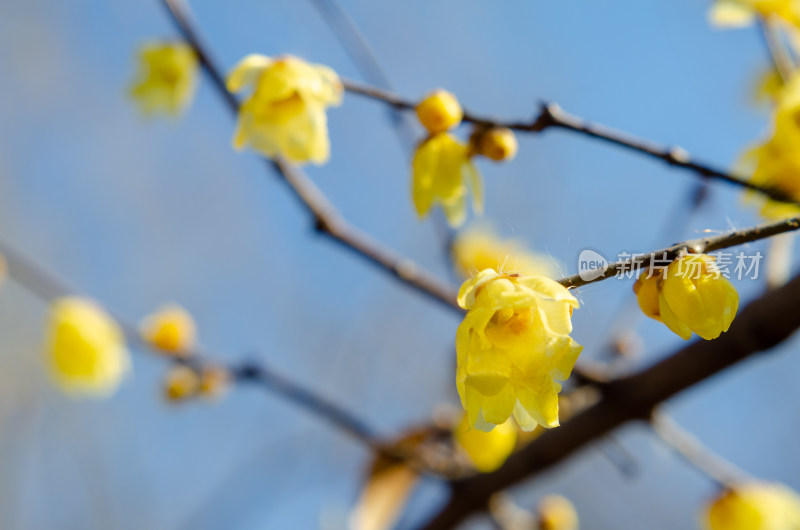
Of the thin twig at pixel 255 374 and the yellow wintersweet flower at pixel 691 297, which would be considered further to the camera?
the thin twig at pixel 255 374

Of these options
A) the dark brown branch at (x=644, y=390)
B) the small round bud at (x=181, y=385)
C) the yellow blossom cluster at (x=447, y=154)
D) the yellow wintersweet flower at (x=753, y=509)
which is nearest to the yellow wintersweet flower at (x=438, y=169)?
the yellow blossom cluster at (x=447, y=154)

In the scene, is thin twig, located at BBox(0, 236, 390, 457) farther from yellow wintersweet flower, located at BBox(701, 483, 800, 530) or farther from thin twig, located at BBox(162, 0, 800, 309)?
yellow wintersweet flower, located at BBox(701, 483, 800, 530)

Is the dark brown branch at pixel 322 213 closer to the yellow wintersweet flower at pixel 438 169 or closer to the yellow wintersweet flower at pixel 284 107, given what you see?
the yellow wintersweet flower at pixel 284 107

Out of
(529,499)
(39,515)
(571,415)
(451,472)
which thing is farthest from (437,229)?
(39,515)

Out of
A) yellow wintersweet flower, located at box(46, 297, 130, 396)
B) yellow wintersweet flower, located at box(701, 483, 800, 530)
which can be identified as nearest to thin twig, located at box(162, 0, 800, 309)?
yellow wintersweet flower, located at box(701, 483, 800, 530)

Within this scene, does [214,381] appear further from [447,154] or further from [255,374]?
[447,154]

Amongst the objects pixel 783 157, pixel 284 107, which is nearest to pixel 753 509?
pixel 783 157
